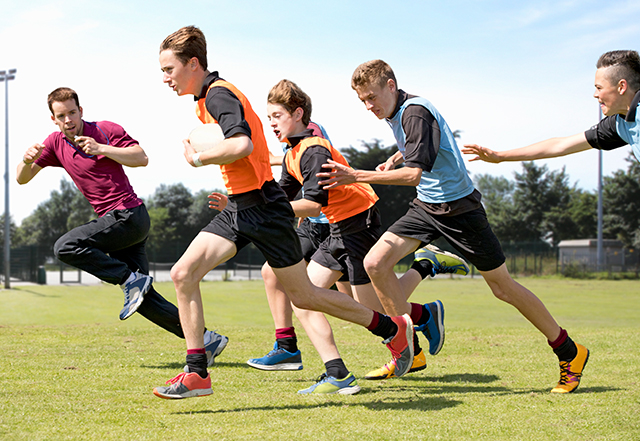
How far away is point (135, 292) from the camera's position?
5500 millimetres

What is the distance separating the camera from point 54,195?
278 ft

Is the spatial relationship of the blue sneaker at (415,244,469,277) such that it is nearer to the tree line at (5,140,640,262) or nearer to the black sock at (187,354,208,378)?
the black sock at (187,354,208,378)

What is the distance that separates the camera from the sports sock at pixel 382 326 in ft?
14.2

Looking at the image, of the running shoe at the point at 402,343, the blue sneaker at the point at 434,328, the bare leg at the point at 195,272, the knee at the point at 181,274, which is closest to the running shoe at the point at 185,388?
the bare leg at the point at 195,272

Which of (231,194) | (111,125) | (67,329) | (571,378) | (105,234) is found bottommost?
(67,329)

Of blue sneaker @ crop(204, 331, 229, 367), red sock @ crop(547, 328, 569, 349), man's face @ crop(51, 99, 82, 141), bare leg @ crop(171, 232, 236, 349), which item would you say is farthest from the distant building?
bare leg @ crop(171, 232, 236, 349)

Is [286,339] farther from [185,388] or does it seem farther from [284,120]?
[284,120]

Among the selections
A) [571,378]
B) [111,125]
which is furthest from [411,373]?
[111,125]

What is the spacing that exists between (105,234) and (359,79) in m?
2.74

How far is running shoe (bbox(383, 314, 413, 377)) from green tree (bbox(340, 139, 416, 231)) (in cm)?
5556

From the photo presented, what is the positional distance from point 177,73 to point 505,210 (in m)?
65.2

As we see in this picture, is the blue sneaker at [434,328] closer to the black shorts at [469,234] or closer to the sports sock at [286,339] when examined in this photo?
the black shorts at [469,234]

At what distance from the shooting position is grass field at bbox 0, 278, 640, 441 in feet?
11.1

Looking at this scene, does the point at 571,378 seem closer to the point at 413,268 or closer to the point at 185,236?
the point at 413,268
